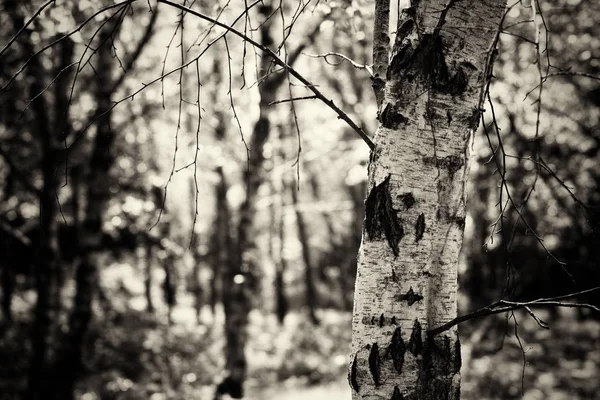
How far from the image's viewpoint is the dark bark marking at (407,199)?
4.88 feet

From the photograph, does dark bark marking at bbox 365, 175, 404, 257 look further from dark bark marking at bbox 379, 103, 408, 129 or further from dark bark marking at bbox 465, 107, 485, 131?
dark bark marking at bbox 465, 107, 485, 131

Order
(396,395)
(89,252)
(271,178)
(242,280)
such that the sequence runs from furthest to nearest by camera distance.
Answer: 1. (271,178)
2. (242,280)
3. (89,252)
4. (396,395)

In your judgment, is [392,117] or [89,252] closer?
[392,117]

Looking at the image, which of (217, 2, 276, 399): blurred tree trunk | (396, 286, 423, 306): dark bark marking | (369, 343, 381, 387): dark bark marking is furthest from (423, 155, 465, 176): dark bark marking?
(217, 2, 276, 399): blurred tree trunk

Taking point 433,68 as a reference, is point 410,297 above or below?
below

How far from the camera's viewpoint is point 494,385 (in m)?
7.04

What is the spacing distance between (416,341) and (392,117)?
2.57 ft

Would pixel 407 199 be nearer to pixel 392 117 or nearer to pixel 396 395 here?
pixel 392 117

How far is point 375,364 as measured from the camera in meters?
1.47

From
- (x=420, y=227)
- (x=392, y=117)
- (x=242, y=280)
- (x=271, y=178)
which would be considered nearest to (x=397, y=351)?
(x=420, y=227)

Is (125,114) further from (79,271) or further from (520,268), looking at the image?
(520,268)

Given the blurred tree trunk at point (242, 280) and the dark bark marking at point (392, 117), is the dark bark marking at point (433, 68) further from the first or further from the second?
the blurred tree trunk at point (242, 280)

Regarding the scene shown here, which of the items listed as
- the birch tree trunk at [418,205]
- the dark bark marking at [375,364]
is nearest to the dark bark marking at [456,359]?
the birch tree trunk at [418,205]

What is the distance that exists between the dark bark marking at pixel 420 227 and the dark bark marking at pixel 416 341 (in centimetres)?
29
